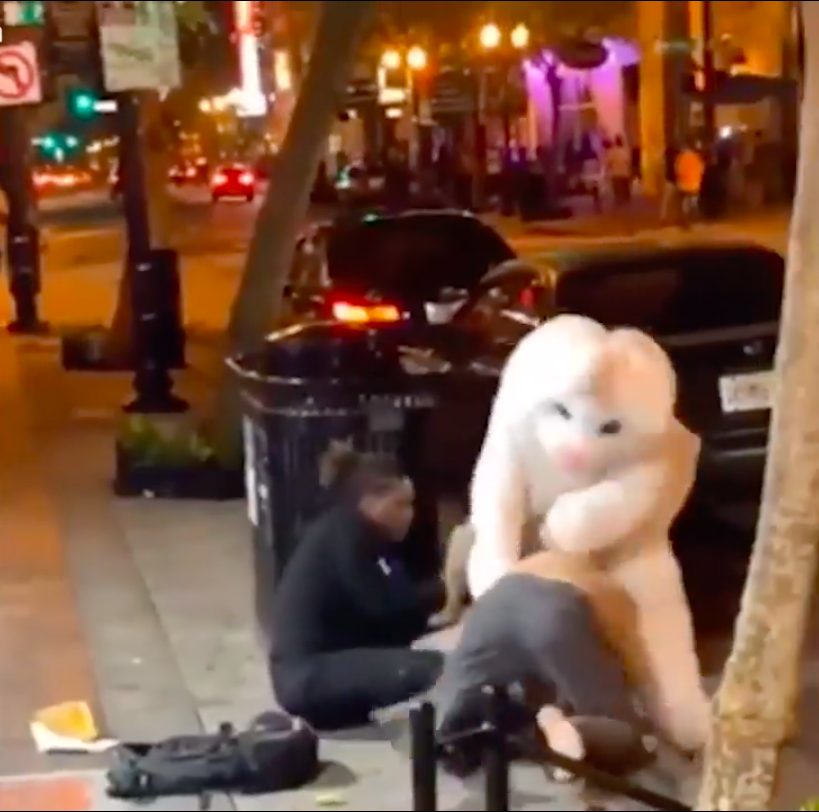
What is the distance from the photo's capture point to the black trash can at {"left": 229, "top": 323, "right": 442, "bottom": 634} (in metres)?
7.31

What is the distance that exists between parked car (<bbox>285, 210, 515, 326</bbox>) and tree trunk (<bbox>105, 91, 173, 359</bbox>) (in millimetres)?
1881

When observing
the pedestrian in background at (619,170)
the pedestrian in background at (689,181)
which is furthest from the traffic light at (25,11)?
the pedestrian in background at (619,170)

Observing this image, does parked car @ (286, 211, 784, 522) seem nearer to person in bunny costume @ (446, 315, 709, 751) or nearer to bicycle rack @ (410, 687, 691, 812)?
person in bunny costume @ (446, 315, 709, 751)

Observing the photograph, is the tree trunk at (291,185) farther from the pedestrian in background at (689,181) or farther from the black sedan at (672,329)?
the pedestrian in background at (689,181)

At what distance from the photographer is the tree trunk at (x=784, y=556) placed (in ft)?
15.9

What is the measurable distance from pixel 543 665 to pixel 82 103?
1125 centimetres

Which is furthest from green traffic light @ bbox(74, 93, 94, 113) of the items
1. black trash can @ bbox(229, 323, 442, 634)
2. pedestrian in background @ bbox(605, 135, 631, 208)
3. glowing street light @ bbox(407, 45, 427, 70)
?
pedestrian in background @ bbox(605, 135, 631, 208)

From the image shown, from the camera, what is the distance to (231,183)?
46.7 meters

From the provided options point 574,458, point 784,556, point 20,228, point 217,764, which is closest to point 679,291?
point 574,458

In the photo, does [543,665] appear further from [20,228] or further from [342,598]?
[20,228]

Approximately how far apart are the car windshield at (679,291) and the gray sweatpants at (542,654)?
379 centimetres

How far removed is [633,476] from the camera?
19.5 feet

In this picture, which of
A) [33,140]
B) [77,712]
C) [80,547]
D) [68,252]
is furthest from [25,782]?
[68,252]

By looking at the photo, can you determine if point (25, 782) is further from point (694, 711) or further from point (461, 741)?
point (694, 711)
